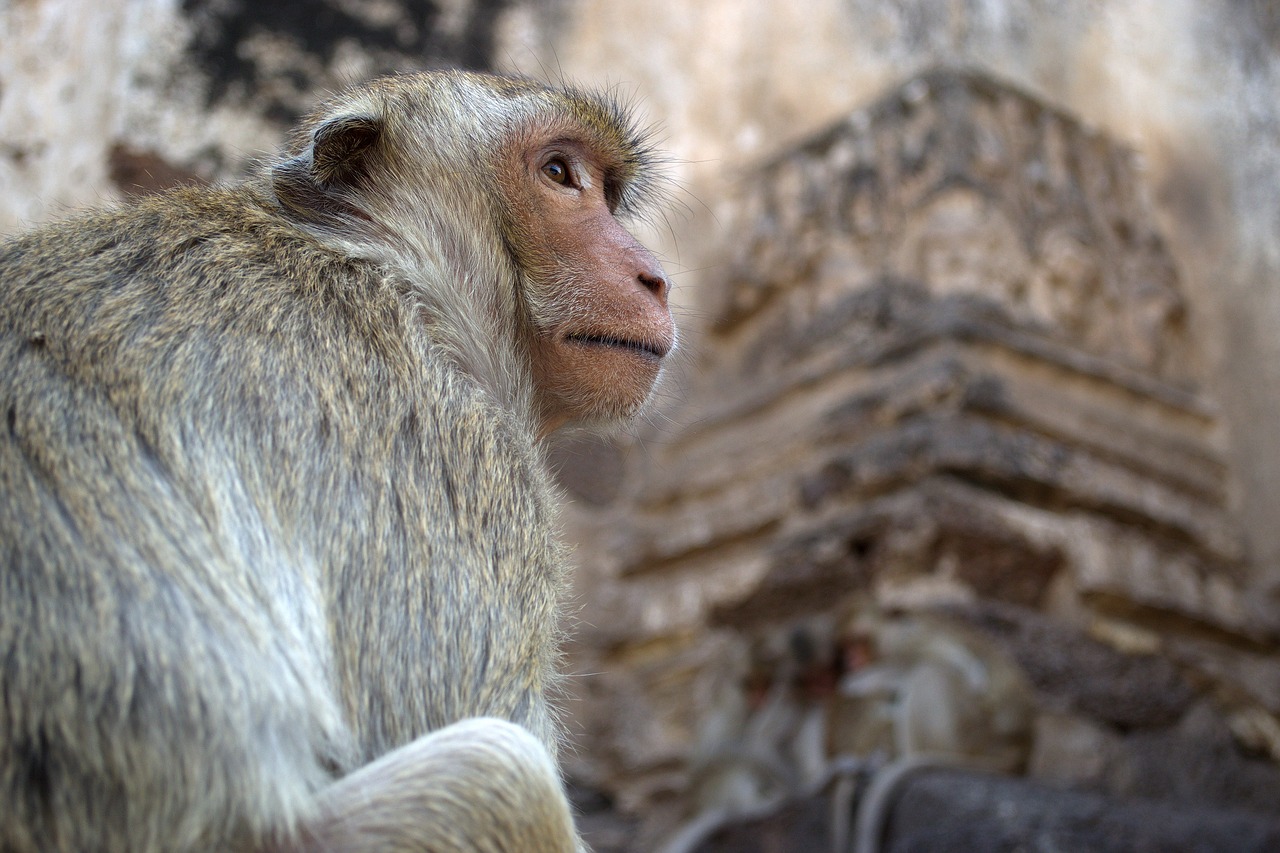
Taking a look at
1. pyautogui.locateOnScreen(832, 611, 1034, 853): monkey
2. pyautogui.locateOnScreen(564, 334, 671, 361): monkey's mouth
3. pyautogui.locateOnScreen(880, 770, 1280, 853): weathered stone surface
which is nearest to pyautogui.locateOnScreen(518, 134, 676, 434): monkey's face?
pyautogui.locateOnScreen(564, 334, 671, 361): monkey's mouth

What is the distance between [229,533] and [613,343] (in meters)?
0.77

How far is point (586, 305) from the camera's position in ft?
6.69

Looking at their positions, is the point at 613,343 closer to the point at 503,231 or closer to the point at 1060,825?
the point at 503,231

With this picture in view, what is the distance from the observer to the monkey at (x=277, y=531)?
131 centimetres

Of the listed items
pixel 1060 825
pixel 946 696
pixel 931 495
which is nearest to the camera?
pixel 1060 825

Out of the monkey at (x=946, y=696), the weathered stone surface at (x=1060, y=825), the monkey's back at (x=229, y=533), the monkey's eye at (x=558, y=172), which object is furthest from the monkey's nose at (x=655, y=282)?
the monkey at (x=946, y=696)

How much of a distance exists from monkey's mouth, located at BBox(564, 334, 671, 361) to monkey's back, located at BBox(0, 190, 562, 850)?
0.26m

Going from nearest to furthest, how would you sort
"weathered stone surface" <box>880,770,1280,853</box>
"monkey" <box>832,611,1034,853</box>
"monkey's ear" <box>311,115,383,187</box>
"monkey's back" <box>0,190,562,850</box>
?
"monkey's back" <box>0,190,562,850</box>, "monkey's ear" <box>311,115,383,187</box>, "weathered stone surface" <box>880,770,1280,853</box>, "monkey" <box>832,611,1034,853</box>

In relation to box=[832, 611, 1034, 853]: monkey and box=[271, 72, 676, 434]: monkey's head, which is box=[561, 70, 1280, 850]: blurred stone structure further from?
box=[271, 72, 676, 434]: monkey's head

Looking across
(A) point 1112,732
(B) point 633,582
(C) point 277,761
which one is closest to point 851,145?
(B) point 633,582

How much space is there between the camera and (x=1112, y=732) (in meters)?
4.09

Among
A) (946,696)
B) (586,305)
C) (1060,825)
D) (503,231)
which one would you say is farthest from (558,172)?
(946,696)

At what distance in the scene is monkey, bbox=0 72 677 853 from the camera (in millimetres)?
1309

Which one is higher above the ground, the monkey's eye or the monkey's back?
the monkey's eye
